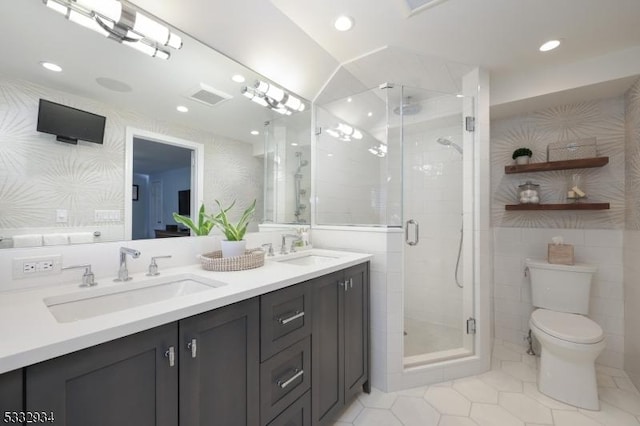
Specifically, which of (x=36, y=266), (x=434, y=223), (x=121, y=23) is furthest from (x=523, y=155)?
(x=36, y=266)

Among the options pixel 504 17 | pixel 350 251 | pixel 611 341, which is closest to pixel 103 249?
pixel 350 251

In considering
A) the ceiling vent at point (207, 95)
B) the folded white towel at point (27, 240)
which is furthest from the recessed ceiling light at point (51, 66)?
the folded white towel at point (27, 240)

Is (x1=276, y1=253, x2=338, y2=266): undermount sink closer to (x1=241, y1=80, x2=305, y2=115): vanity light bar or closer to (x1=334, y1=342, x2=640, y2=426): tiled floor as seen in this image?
(x1=334, y1=342, x2=640, y2=426): tiled floor

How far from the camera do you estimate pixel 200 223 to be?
5.03 ft

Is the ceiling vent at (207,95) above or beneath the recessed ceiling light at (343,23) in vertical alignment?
beneath

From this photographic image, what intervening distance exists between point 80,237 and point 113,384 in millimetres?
732

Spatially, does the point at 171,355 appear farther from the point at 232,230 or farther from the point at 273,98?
the point at 273,98

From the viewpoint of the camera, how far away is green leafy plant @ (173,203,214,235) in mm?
1464

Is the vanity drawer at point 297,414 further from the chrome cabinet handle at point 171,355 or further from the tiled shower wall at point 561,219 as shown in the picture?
the tiled shower wall at point 561,219

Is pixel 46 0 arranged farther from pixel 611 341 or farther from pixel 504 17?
pixel 611 341

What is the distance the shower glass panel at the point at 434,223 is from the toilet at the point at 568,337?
0.45m

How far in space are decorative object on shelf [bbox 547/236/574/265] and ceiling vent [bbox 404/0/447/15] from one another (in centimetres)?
198

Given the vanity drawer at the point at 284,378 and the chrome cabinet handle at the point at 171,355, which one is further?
the vanity drawer at the point at 284,378

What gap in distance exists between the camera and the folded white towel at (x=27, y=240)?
99 centimetres
